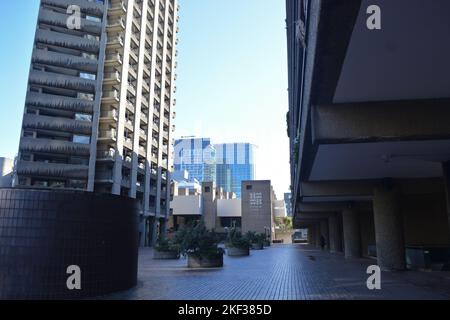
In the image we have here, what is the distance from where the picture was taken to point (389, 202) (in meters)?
18.5

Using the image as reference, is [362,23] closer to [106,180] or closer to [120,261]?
[120,261]

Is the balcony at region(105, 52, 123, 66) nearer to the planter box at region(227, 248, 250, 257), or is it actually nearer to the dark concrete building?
the planter box at region(227, 248, 250, 257)

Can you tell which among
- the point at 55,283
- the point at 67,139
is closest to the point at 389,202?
the point at 55,283

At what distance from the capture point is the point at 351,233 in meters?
29.5

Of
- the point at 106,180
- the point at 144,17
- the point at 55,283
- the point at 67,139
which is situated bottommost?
the point at 55,283

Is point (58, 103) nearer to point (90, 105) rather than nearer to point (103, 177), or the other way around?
point (90, 105)

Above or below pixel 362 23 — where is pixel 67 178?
above

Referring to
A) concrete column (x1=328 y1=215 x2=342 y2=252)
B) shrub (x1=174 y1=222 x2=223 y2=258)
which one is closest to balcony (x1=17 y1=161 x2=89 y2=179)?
concrete column (x1=328 y1=215 x2=342 y2=252)

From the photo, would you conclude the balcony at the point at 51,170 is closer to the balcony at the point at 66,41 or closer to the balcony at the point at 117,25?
the balcony at the point at 66,41

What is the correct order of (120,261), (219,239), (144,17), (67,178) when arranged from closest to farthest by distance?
(120,261) → (219,239) → (67,178) → (144,17)

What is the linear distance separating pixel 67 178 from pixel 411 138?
47.6m

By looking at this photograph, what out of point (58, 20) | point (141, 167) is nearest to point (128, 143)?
point (141, 167)

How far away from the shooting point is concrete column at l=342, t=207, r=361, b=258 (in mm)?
28750

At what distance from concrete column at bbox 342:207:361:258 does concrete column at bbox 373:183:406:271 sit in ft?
34.4
